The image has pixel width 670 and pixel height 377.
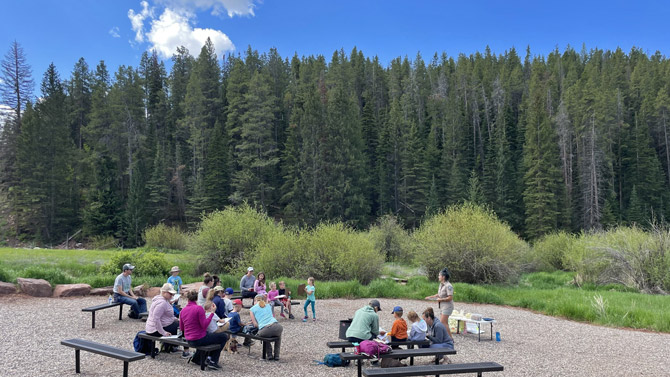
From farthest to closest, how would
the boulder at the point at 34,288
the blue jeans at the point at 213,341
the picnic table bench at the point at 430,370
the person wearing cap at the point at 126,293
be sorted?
the boulder at the point at 34,288 → the person wearing cap at the point at 126,293 → the blue jeans at the point at 213,341 → the picnic table bench at the point at 430,370

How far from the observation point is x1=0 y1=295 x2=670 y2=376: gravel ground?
816cm

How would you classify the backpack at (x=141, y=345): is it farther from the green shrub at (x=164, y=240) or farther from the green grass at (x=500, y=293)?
the green shrub at (x=164, y=240)

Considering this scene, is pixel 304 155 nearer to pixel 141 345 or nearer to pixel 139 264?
pixel 139 264

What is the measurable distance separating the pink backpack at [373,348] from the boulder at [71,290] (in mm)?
12906

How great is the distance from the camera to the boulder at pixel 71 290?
15.8 meters

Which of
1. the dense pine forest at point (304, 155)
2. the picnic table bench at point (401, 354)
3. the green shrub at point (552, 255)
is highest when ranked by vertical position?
the dense pine forest at point (304, 155)

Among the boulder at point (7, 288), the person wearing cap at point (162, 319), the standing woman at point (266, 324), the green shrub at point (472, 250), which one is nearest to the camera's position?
the person wearing cap at point (162, 319)

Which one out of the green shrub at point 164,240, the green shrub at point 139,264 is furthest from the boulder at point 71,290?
the green shrub at point 164,240

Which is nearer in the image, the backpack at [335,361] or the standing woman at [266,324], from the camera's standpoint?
the backpack at [335,361]

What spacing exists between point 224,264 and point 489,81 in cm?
7573

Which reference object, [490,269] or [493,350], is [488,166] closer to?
[490,269]

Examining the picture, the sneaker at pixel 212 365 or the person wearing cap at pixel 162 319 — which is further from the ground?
the person wearing cap at pixel 162 319

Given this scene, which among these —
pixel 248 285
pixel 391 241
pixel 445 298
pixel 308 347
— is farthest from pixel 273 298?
pixel 391 241

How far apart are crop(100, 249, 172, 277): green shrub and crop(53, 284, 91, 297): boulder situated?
13.5ft
